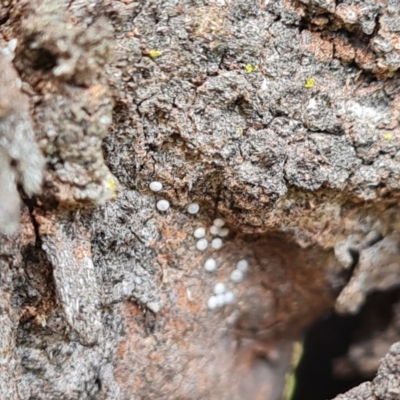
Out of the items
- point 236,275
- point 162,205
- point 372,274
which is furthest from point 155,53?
point 372,274

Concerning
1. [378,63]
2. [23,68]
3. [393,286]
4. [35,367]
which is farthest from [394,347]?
[23,68]

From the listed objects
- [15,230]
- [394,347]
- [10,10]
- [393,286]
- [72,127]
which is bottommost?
[393,286]

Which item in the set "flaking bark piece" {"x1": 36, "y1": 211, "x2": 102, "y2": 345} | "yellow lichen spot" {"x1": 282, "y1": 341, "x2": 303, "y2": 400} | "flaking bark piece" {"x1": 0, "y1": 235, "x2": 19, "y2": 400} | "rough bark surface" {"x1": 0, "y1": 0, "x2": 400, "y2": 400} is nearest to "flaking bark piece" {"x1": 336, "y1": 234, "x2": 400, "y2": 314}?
"rough bark surface" {"x1": 0, "y1": 0, "x2": 400, "y2": 400}

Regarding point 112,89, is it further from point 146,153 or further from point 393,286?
point 393,286

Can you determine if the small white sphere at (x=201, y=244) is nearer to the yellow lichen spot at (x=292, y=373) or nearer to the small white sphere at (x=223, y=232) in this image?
the small white sphere at (x=223, y=232)

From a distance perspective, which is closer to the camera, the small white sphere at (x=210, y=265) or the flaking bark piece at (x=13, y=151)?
the flaking bark piece at (x=13, y=151)

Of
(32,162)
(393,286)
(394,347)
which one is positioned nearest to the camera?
(32,162)

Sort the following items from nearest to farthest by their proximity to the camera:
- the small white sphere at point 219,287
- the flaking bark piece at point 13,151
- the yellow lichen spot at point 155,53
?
the flaking bark piece at point 13,151 < the yellow lichen spot at point 155,53 < the small white sphere at point 219,287

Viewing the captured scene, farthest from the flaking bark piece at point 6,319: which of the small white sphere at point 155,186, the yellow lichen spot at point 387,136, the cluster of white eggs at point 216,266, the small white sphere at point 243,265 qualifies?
the yellow lichen spot at point 387,136
